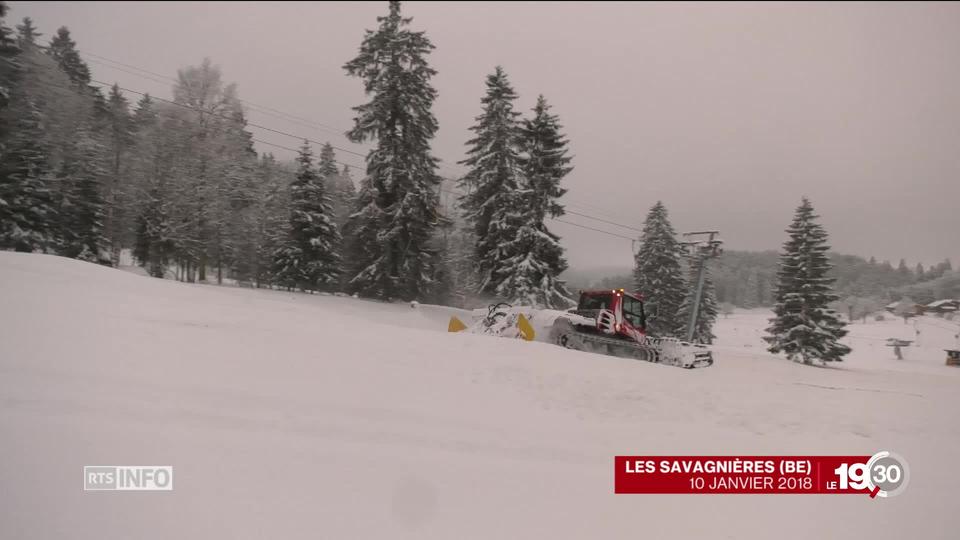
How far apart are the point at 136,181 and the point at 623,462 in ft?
99.6

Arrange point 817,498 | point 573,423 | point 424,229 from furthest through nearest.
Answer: point 424,229
point 573,423
point 817,498

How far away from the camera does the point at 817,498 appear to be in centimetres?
428

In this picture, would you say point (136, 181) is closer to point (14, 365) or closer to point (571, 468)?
point (14, 365)

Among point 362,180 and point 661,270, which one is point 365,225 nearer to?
point 362,180

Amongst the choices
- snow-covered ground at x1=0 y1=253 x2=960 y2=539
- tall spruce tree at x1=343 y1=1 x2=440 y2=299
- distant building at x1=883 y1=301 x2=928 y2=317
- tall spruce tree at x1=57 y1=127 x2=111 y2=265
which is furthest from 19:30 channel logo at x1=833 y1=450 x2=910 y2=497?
tall spruce tree at x1=57 y1=127 x2=111 y2=265

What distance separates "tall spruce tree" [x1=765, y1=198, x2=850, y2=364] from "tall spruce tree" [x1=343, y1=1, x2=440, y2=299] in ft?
62.9

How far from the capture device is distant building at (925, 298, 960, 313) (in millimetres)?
6652

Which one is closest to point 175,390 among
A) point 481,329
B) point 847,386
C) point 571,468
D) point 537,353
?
point 571,468

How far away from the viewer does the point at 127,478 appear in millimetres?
3230

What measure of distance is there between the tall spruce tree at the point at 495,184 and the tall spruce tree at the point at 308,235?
9.18 m

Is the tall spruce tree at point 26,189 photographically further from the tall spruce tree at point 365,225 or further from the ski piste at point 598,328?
the ski piste at point 598,328

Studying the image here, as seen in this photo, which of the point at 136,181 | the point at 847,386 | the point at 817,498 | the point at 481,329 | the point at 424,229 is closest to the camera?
the point at 817,498

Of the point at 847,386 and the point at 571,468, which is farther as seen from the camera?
the point at 847,386

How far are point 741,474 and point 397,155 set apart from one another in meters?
21.0
